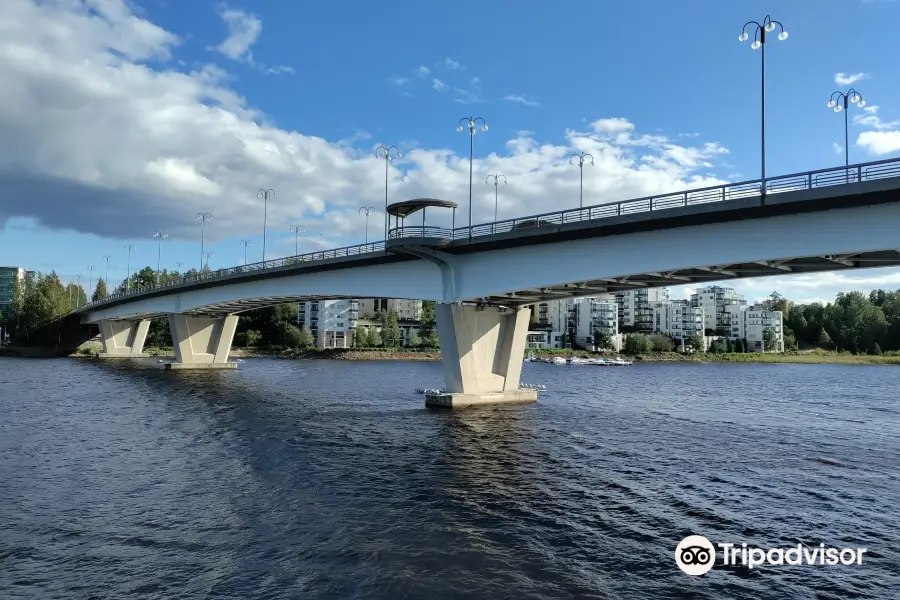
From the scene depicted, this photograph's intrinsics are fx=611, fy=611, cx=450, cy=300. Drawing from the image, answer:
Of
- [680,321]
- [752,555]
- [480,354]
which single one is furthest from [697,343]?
[752,555]

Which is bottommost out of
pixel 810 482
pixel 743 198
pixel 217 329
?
pixel 810 482

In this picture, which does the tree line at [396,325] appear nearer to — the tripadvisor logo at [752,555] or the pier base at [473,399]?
the pier base at [473,399]

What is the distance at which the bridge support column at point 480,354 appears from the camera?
128 ft

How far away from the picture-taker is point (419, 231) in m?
38.4

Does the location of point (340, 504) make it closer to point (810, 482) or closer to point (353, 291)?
point (810, 482)

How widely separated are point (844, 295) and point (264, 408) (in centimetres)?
20031

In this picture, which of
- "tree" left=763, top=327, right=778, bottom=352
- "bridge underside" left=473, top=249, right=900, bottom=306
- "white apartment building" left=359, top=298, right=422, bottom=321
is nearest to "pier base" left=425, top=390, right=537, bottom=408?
"bridge underside" left=473, top=249, right=900, bottom=306

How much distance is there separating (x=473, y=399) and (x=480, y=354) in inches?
119

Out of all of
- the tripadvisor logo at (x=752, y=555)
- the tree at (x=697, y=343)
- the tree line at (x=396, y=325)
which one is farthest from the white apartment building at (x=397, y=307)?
the tripadvisor logo at (x=752, y=555)

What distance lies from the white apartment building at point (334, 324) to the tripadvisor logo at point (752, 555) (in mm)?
135930

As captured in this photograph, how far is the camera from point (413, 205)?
132 feet

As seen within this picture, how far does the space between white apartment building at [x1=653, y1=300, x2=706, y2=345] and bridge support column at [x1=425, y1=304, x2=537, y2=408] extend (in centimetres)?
14830

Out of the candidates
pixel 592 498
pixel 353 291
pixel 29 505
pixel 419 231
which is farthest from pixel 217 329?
pixel 592 498

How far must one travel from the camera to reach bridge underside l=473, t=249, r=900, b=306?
81.0 feet
